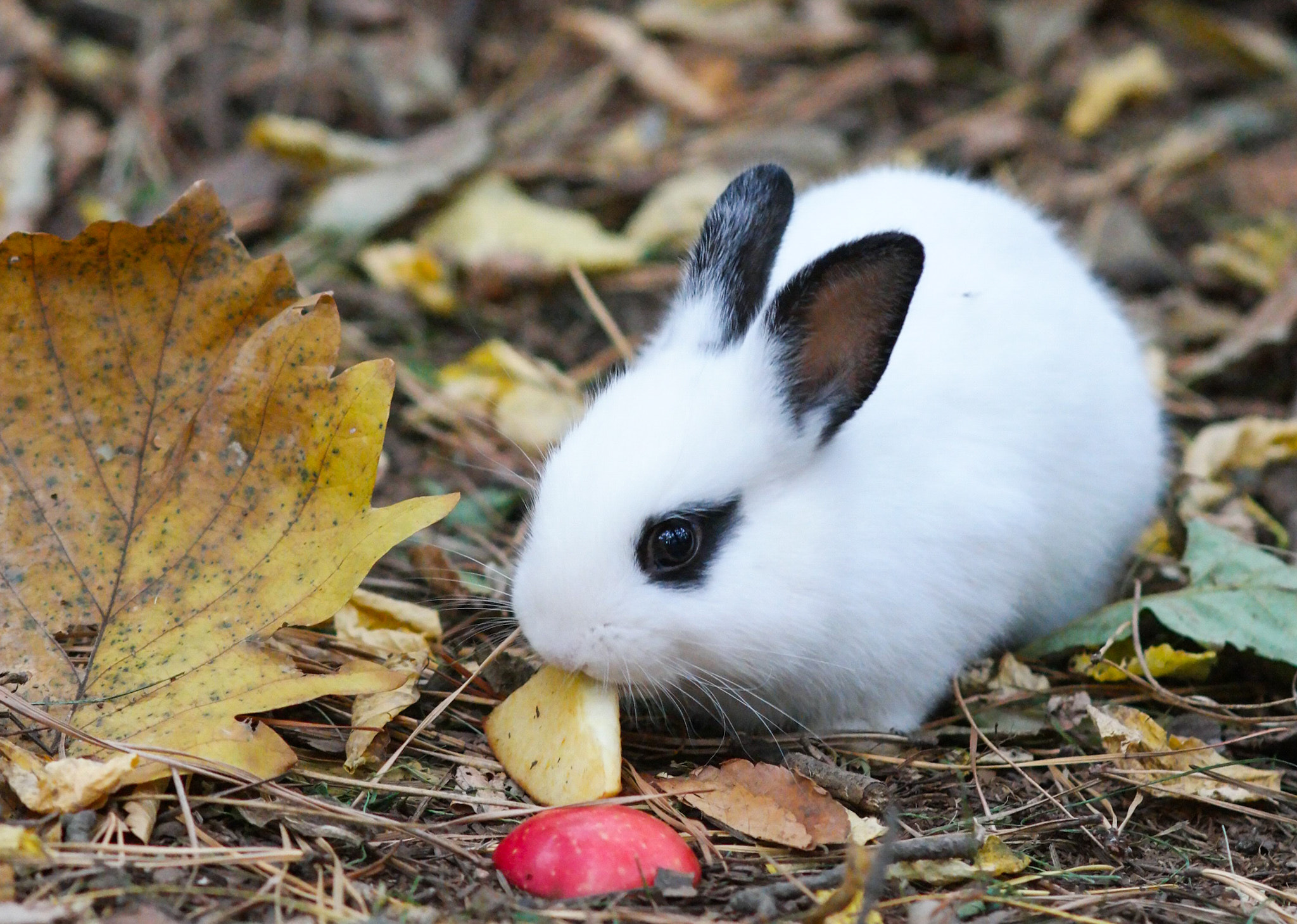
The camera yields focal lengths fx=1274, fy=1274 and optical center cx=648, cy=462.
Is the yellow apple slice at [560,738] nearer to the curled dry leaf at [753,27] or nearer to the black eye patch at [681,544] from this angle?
the black eye patch at [681,544]

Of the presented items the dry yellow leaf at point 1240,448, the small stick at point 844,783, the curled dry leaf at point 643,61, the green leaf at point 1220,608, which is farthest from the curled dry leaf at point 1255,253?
the small stick at point 844,783

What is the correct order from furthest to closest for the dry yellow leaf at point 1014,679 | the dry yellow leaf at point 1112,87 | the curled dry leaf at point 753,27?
the curled dry leaf at point 753,27, the dry yellow leaf at point 1112,87, the dry yellow leaf at point 1014,679

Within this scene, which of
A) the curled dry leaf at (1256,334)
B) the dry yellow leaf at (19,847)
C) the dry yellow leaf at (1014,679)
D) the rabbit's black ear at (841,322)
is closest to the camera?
the dry yellow leaf at (19,847)

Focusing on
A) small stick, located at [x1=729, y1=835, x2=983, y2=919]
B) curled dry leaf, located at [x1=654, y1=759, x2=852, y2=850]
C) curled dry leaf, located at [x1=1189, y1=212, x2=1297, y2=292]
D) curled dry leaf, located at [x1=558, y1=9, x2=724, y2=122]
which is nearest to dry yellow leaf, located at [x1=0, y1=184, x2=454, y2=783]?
curled dry leaf, located at [x1=654, y1=759, x2=852, y2=850]

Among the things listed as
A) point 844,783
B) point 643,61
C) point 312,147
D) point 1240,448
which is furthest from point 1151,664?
point 643,61

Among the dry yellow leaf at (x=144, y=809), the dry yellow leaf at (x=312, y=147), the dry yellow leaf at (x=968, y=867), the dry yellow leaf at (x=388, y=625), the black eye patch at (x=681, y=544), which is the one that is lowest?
the dry yellow leaf at (x=968, y=867)
